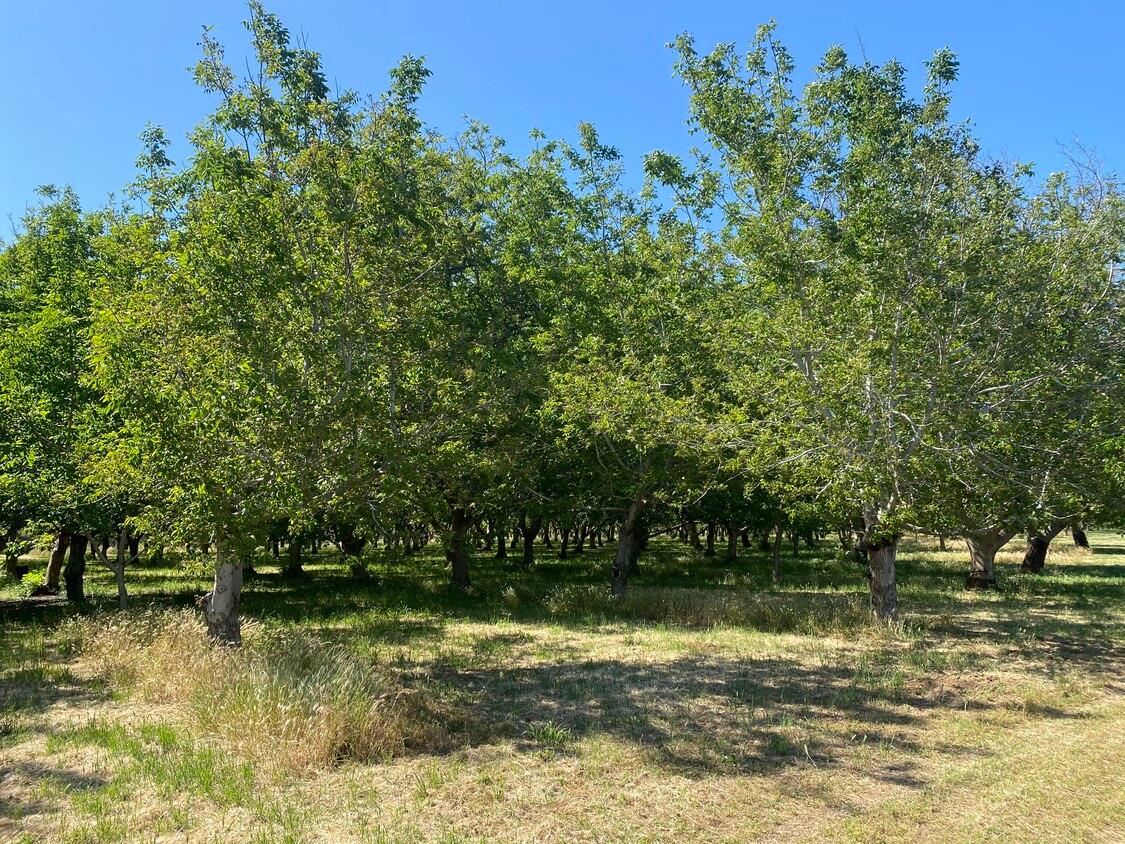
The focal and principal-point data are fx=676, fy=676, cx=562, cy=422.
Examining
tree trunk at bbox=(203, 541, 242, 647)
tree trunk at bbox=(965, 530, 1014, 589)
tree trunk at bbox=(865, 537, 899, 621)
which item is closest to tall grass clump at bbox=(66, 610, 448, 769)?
tree trunk at bbox=(203, 541, 242, 647)

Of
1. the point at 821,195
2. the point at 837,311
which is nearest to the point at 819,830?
the point at 837,311

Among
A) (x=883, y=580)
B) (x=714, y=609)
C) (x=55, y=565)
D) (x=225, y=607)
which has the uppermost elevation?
(x=883, y=580)

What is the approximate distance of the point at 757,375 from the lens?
45.0ft

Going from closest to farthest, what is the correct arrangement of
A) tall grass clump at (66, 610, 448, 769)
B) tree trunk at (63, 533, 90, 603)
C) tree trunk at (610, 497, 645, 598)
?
tall grass clump at (66, 610, 448, 769)
tree trunk at (63, 533, 90, 603)
tree trunk at (610, 497, 645, 598)

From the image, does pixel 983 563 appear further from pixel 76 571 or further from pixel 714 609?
pixel 76 571

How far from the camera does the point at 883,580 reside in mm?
15531

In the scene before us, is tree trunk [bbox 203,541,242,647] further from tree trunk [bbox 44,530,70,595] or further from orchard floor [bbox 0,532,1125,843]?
tree trunk [bbox 44,530,70,595]

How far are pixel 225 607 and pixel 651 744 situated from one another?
24.3 feet

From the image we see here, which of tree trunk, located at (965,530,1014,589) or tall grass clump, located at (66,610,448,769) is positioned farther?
tree trunk, located at (965,530,1014,589)

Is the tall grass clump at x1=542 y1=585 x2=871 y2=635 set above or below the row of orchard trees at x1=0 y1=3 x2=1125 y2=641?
below

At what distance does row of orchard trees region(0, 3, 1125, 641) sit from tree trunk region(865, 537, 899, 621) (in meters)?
0.07

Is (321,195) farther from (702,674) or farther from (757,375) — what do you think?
(702,674)

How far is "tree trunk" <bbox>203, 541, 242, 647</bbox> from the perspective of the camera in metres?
11.0

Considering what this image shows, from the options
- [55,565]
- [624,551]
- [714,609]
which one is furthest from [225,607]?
[55,565]
